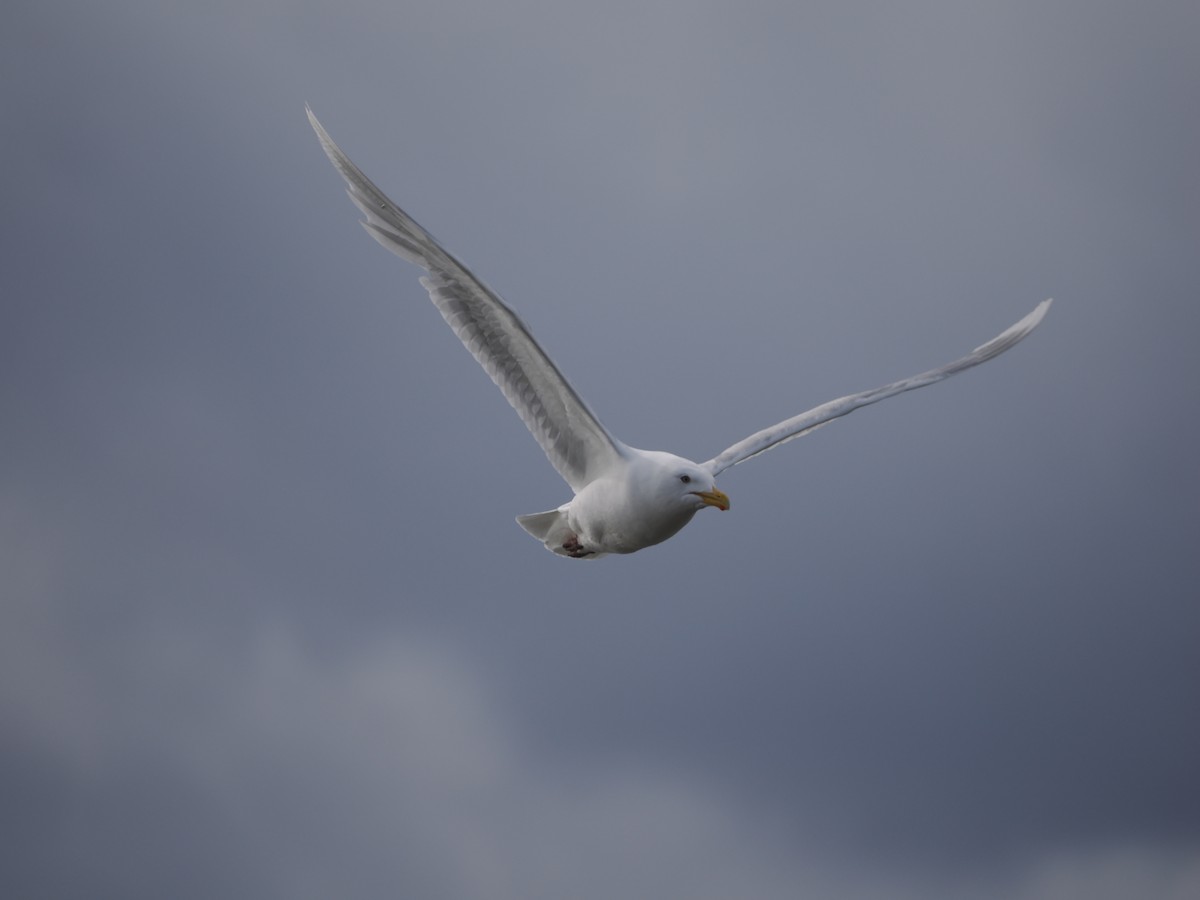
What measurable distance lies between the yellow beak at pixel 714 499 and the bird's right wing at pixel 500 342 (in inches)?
42.6

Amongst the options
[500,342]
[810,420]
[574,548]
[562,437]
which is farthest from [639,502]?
[810,420]

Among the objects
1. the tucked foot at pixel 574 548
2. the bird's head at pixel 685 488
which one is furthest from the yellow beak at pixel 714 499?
the tucked foot at pixel 574 548

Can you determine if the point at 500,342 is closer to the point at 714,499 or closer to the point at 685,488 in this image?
the point at 685,488

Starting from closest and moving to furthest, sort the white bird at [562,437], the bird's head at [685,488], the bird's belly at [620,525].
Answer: the white bird at [562,437], the bird's head at [685,488], the bird's belly at [620,525]

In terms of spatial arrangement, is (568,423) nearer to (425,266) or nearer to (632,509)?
(632,509)

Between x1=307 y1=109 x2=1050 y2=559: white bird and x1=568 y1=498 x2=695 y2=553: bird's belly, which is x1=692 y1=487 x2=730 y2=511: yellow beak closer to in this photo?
x1=307 y1=109 x2=1050 y2=559: white bird

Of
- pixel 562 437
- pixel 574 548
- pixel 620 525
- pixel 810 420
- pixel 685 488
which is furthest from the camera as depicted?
pixel 810 420

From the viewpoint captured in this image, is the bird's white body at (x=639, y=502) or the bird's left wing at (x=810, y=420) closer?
the bird's white body at (x=639, y=502)

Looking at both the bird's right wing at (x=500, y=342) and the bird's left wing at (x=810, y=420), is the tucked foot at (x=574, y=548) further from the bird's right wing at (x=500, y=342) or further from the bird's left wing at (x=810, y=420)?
the bird's left wing at (x=810, y=420)

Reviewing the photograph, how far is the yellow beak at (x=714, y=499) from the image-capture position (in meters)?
13.8

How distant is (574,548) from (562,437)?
132cm

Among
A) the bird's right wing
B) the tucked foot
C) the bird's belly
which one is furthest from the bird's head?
the tucked foot

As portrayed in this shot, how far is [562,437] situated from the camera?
49.0 feet

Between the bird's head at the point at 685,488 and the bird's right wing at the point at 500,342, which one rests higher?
the bird's right wing at the point at 500,342
